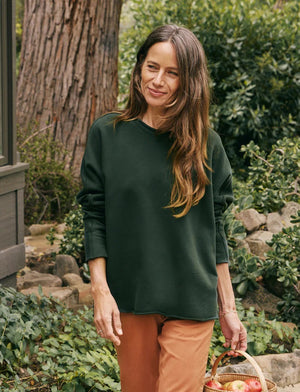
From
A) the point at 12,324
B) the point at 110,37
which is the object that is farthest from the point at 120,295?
the point at 110,37

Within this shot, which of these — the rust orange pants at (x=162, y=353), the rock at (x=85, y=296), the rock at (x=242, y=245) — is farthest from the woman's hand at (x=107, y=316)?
the rock at (x=242, y=245)

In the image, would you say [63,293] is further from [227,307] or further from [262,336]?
[227,307]

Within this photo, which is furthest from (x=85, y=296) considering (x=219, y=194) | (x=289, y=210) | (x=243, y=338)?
(x=219, y=194)

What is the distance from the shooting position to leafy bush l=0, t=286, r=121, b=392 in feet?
11.5

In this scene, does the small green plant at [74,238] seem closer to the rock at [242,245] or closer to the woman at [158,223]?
the rock at [242,245]

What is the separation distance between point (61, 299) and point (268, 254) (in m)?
1.58

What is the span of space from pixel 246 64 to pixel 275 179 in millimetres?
2272

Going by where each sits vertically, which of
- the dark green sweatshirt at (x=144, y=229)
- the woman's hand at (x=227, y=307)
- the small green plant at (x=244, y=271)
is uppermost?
the dark green sweatshirt at (x=144, y=229)

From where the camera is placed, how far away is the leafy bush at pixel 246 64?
25.8 feet

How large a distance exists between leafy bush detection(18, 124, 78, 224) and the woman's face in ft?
14.4

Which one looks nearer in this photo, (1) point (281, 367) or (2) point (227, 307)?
(2) point (227, 307)

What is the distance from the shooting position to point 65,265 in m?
5.47

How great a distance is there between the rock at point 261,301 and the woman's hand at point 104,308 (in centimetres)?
276

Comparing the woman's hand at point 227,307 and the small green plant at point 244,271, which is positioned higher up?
the woman's hand at point 227,307
